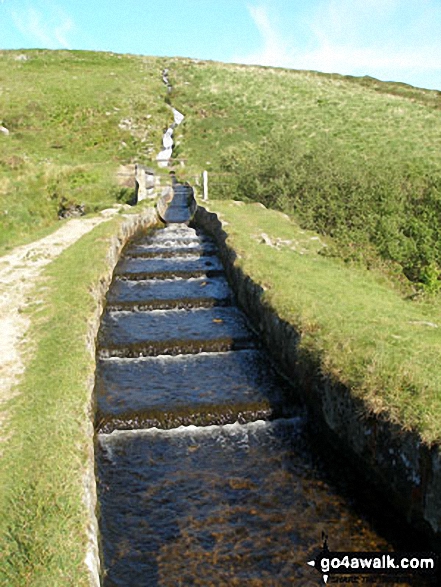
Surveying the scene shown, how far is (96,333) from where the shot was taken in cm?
1242

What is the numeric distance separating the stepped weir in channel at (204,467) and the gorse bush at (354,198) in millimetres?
7140

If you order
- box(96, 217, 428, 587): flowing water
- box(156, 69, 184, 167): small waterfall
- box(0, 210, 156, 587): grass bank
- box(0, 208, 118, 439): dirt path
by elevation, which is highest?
box(156, 69, 184, 167): small waterfall

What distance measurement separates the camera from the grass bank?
530 centimetres

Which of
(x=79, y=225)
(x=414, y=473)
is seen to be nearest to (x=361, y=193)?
(x=79, y=225)

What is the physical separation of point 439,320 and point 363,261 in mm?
5693

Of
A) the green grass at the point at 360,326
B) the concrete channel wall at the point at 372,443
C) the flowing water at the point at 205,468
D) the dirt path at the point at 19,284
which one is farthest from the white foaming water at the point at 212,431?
the dirt path at the point at 19,284

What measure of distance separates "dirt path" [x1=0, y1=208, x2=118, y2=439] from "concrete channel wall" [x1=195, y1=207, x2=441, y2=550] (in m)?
4.92

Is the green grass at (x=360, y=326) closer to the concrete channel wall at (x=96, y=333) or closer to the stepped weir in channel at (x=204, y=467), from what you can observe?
the stepped weir in channel at (x=204, y=467)

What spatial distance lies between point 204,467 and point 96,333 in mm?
5311

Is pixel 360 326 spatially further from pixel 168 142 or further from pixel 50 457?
pixel 168 142

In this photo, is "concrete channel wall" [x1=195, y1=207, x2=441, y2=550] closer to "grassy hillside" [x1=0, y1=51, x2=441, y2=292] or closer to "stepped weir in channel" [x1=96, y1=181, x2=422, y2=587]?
"stepped weir in channel" [x1=96, y1=181, x2=422, y2=587]

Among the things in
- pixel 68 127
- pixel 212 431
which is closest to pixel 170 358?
pixel 212 431

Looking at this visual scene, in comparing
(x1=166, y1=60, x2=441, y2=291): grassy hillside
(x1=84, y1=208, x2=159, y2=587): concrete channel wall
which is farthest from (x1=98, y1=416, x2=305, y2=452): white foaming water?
(x1=166, y1=60, x2=441, y2=291): grassy hillside

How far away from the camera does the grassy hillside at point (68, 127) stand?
29016mm
